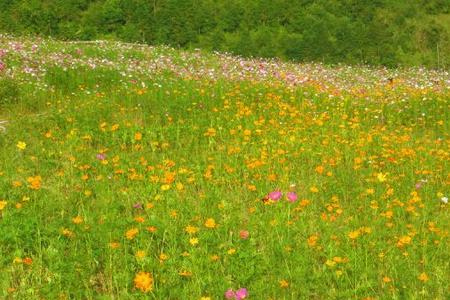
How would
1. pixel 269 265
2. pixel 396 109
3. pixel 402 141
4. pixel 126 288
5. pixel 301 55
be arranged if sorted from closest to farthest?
1. pixel 126 288
2. pixel 269 265
3. pixel 402 141
4. pixel 396 109
5. pixel 301 55

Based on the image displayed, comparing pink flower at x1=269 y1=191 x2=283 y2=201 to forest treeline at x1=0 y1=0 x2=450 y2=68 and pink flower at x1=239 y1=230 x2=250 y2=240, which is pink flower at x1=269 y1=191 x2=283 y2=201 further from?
forest treeline at x1=0 y1=0 x2=450 y2=68

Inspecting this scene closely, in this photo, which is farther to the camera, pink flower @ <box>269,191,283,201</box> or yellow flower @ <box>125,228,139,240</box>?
pink flower @ <box>269,191,283,201</box>

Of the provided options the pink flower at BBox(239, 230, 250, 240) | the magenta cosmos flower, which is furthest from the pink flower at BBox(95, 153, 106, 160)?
the magenta cosmos flower

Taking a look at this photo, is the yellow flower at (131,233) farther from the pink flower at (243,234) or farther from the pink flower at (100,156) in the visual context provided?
the pink flower at (100,156)

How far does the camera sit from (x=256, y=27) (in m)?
19.9

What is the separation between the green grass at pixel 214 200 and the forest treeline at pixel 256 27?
9598 millimetres

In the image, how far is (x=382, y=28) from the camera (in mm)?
19500

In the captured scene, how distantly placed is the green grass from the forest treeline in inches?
378

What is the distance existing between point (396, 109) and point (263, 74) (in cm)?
378

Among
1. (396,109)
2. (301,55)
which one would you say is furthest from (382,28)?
(396,109)

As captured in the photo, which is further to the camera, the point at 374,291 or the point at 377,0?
the point at 377,0

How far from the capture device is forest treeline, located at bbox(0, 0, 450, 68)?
19.4 meters

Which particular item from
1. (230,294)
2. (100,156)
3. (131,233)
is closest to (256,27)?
(100,156)

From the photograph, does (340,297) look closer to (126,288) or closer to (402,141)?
(126,288)
